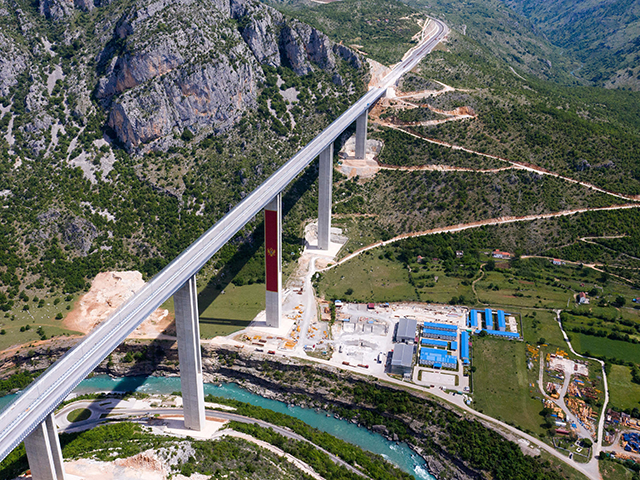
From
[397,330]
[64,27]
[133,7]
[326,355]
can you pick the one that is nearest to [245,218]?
[326,355]

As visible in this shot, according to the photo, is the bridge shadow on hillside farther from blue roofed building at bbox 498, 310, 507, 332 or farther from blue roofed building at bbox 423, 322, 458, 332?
blue roofed building at bbox 498, 310, 507, 332

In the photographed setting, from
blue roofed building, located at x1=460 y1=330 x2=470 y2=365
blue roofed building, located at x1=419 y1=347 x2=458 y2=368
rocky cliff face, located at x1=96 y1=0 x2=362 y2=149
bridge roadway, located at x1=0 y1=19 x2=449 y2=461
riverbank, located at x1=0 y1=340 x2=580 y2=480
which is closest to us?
bridge roadway, located at x1=0 y1=19 x2=449 y2=461

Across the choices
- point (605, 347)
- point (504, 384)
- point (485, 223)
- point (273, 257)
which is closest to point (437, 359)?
point (504, 384)

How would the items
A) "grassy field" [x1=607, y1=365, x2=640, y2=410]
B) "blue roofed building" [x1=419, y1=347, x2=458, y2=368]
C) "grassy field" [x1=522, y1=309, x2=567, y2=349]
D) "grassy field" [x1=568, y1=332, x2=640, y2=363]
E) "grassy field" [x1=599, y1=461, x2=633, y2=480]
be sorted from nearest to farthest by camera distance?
1. "grassy field" [x1=599, y1=461, x2=633, y2=480]
2. "grassy field" [x1=607, y1=365, x2=640, y2=410]
3. "blue roofed building" [x1=419, y1=347, x2=458, y2=368]
4. "grassy field" [x1=568, y1=332, x2=640, y2=363]
5. "grassy field" [x1=522, y1=309, x2=567, y2=349]

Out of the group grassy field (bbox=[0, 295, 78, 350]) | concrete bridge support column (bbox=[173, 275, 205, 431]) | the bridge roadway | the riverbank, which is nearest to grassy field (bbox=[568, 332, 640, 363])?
the riverbank

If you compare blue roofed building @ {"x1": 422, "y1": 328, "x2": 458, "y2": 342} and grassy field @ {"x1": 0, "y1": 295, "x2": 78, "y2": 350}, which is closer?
blue roofed building @ {"x1": 422, "y1": 328, "x2": 458, "y2": 342}

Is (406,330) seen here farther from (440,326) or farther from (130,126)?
(130,126)

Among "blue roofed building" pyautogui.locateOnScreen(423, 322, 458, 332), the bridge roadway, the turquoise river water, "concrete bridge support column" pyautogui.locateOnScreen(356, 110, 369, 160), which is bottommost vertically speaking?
the turquoise river water

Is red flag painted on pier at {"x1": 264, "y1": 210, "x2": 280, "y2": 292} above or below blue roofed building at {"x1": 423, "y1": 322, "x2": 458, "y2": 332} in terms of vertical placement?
above
